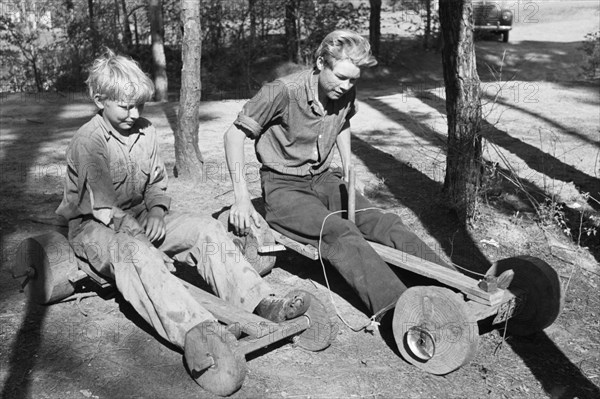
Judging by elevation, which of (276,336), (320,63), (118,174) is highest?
(320,63)

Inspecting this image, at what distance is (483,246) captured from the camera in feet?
18.1

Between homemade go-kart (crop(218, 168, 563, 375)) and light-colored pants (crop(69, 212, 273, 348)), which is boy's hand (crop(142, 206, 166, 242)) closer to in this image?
light-colored pants (crop(69, 212, 273, 348))

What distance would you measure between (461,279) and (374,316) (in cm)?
51

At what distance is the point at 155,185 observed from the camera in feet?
14.0

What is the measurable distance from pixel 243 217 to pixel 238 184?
0.21 meters

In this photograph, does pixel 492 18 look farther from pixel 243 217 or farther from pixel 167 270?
pixel 167 270

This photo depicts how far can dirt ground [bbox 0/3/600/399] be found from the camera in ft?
11.9

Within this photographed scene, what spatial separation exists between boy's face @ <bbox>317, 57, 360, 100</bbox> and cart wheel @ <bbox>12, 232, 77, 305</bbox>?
1.78m

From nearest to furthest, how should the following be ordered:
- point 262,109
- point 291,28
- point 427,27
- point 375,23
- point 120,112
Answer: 1. point 120,112
2. point 262,109
3. point 291,28
4. point 375,23
5. point 427,27

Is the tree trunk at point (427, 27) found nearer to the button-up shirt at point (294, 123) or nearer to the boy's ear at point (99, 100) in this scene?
the button-up shirt at point (294, 123)

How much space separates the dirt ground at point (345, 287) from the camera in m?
3.64

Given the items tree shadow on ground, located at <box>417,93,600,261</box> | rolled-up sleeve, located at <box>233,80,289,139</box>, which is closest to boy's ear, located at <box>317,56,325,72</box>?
rolled-up sleeve, located at <box>233,80,289,139</box>

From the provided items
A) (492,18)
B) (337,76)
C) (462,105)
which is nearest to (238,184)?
(337,76)

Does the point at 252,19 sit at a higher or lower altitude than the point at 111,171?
higher
